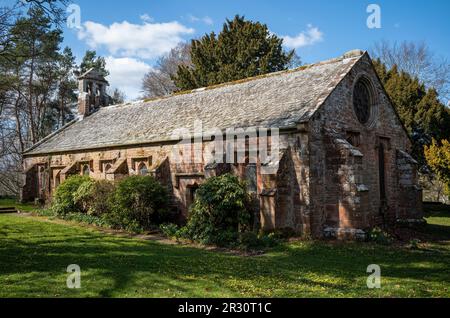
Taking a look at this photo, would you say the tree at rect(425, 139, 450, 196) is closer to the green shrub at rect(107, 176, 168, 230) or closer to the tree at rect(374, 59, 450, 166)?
the tree at rect(374, 59, 450, 166)

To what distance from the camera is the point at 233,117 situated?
18703 millimetres

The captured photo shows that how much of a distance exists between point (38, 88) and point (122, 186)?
3015 cm

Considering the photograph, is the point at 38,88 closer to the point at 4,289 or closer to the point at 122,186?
the point at 122,186

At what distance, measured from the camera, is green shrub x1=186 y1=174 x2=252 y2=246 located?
15031mm

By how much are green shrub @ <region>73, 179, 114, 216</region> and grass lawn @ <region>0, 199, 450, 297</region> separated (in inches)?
195

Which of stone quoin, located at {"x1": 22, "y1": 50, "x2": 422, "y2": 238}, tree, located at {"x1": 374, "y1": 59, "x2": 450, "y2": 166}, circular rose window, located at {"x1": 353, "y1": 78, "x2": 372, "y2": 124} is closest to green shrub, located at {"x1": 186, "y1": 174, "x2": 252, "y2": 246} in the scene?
stone quoin, located at {"x1": 22, "y1": 50, "x2": 422, "y2": 238}

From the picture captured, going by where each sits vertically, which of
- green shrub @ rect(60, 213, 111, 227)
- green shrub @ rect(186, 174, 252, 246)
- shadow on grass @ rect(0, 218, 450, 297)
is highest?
green shrub @ rect(186, 174, 252, 246)

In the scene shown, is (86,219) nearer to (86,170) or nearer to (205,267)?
(86,170)

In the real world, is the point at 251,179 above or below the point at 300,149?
below

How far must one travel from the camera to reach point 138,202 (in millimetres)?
17875

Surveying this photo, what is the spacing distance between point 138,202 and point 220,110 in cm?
659

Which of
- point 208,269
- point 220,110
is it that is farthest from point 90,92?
point 208,269
